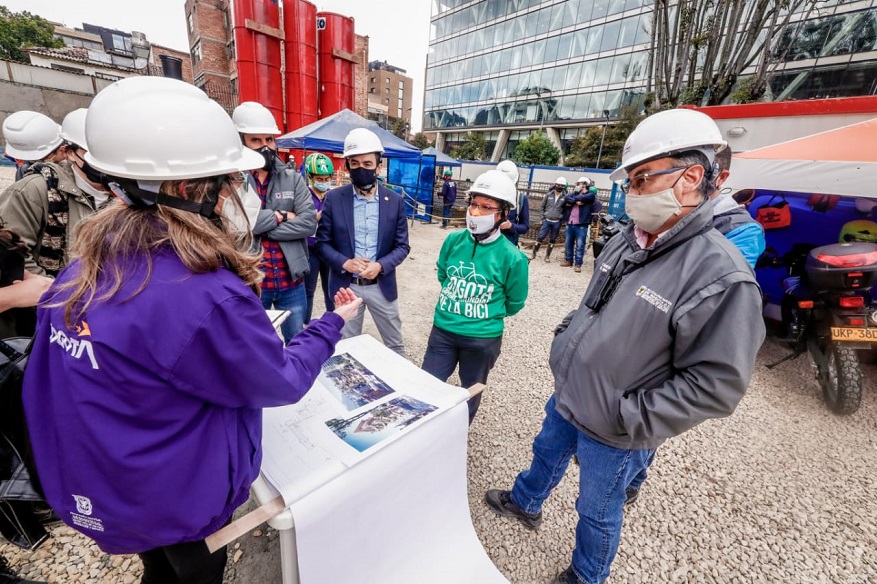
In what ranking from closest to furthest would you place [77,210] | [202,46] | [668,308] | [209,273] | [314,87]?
1. [209,273]
2. [668,308]
3. [77,210]
4. [314,87]
5. [202,46]

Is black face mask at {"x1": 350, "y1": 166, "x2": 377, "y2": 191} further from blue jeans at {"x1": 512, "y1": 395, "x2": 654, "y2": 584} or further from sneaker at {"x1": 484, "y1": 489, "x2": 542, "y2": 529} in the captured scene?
sneaker at {"x1": 484, "y1": 489, "x2": 542, "y2": 529}

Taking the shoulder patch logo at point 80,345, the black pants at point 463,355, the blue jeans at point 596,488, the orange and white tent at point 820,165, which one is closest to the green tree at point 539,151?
the orange and white tent at point 820,165

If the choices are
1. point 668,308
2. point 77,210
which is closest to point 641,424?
point 668,308

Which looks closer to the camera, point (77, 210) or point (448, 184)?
point (77, 210)

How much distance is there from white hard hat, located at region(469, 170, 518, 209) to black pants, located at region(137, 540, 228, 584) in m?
2.07

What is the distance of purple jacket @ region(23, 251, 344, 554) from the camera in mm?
812

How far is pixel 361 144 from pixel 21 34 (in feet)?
170

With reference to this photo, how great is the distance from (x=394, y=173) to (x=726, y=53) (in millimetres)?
11021

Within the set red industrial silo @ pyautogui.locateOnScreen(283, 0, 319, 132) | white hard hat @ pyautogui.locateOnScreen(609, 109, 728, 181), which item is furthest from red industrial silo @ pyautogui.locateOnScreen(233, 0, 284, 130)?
white hard hat @ pyautogui.locateOnScreen(609, 109, 728, 181)

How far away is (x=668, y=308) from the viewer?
1312 mm

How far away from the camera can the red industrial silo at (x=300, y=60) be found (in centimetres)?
1694

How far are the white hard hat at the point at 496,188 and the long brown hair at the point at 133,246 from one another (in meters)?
1.64

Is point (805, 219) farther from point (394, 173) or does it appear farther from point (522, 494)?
point (394, 173)

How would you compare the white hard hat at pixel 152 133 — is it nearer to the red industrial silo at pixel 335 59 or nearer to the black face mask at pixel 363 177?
the black face mask at pixel 363 177
